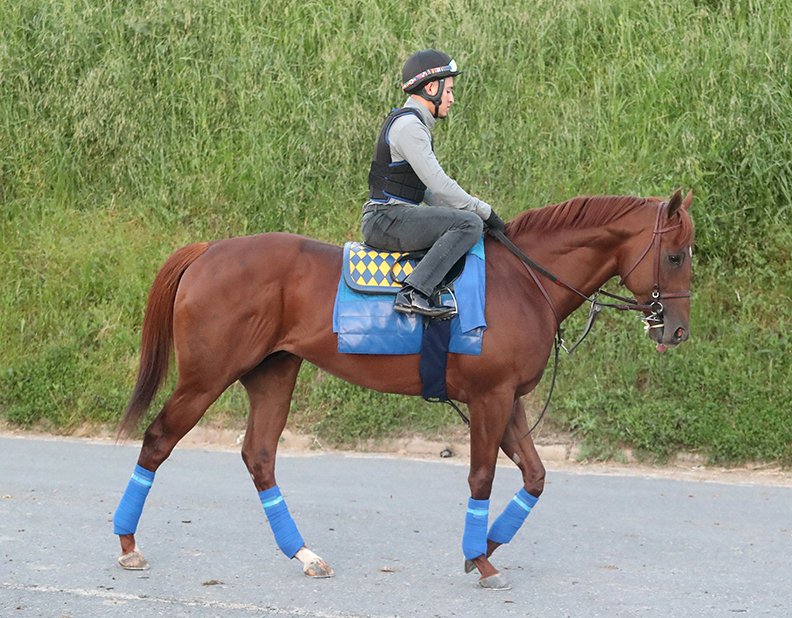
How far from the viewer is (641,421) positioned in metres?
9.84

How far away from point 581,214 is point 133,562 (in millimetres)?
3079

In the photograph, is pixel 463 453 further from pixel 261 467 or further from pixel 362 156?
pixel 362 156

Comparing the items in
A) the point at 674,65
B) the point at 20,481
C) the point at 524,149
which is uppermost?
the point at 674,65

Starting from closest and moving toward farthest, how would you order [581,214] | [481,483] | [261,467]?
1. [481,483]
2. [581,214]
3. [261,467]

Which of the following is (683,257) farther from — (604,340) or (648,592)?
(604,340)

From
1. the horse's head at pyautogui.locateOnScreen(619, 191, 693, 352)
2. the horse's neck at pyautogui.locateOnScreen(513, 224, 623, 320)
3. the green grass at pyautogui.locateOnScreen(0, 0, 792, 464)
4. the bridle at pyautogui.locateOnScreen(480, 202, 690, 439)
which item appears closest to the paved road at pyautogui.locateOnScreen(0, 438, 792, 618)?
the bridle at pyautogui.locateOnScreen(480, 202, 690, 439)

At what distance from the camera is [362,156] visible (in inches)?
502

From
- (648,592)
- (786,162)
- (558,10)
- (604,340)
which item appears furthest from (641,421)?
(558,10)

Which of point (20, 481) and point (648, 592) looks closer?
point (648, 592)

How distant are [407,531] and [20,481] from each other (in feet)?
10.5

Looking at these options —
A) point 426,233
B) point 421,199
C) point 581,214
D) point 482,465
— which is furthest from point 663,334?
Result: point 421,199

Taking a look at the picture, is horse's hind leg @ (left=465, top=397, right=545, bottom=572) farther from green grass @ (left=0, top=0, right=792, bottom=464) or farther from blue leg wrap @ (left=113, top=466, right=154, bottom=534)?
green grass @ (left=0, top=0, right=792, bottom=464)

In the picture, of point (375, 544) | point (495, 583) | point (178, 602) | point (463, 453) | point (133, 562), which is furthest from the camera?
point (463, 453)

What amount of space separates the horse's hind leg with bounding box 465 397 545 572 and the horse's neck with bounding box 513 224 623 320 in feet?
2.11
